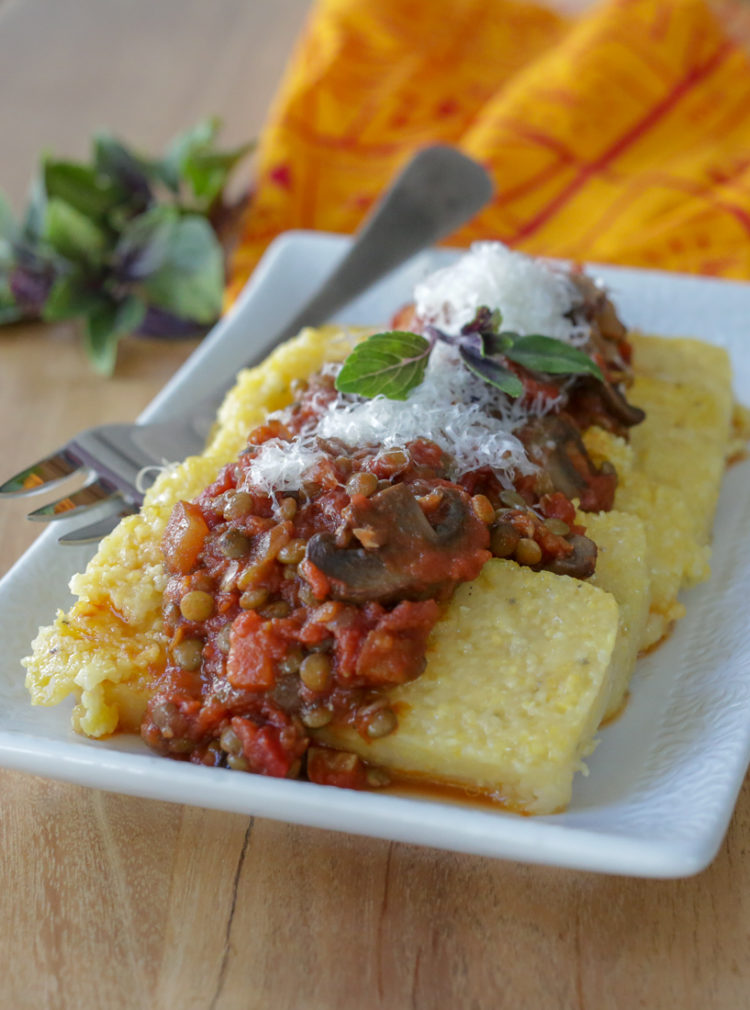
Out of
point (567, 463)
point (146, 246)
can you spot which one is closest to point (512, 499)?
point (567, 463)

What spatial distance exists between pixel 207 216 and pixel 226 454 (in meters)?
2.97

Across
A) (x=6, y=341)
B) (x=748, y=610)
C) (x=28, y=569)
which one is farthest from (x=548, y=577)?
(x=6, y=341)

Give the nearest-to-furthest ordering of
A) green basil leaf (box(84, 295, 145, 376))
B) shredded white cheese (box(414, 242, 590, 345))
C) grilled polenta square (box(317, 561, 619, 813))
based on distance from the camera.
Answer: grilled polenta square (box(317, 561, 619, 813)) < shredded white cheese (box(414, 242, 590, 345)) < green basil leaf (box(84, 295, 145, 376))

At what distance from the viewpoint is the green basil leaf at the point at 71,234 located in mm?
5859

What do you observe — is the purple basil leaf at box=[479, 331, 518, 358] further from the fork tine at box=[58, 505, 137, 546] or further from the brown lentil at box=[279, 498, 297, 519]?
the fork tine at box=[58, 505, 137, 546]

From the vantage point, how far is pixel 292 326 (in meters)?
5.39

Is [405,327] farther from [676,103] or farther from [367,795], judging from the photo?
[676,103]

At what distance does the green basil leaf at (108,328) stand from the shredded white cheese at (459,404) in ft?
6.34

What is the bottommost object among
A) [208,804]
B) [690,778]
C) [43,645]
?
[690,778]

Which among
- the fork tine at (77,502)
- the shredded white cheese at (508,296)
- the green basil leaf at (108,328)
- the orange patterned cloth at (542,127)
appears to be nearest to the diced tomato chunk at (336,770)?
the fork tine at (77,502)

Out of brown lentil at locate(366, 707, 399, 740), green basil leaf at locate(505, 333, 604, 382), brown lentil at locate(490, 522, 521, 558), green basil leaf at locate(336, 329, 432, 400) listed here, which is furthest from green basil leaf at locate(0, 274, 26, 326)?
brown lentil at locate(366, 707, 399, 740)

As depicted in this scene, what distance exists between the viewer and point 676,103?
698 cm

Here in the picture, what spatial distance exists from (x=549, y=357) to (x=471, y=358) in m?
0.29

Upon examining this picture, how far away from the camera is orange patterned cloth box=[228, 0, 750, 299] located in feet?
20.7
